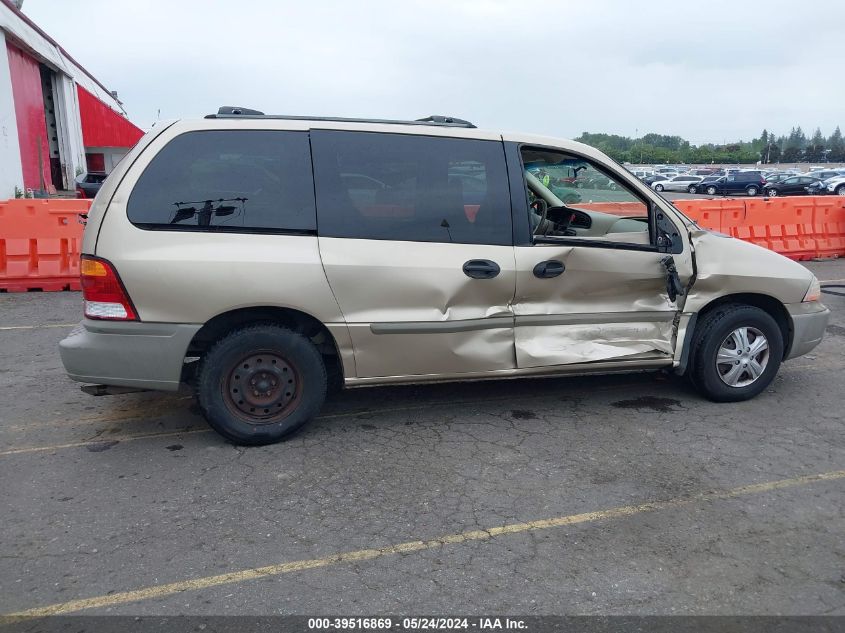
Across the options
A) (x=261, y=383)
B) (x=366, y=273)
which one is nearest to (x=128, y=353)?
(x=261, y=383)

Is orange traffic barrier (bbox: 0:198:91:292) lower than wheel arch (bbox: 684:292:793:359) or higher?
higher

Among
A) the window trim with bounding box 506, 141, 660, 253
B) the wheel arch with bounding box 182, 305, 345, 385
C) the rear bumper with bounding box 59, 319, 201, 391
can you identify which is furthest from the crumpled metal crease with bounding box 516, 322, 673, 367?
the rear bumper with bounding box 59, 319, 201, 391

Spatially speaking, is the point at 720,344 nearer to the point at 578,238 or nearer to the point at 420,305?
the point at 578,238

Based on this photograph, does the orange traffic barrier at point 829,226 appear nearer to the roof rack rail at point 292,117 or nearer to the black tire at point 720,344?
the black tire at point 720,344

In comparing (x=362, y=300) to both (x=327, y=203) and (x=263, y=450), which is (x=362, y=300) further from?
(x=263, y=450)

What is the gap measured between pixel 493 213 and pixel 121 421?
2856 millimetres

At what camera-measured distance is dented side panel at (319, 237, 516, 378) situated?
4227 mm

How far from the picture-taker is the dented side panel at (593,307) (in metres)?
4.56

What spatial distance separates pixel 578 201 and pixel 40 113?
75.8 ft

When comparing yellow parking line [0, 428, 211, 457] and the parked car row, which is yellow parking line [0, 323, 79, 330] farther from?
the parked car row

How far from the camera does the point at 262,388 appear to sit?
4.27m

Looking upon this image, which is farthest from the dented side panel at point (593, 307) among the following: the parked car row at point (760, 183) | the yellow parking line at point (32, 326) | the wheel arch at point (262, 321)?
the parked car row at point (760, 183)

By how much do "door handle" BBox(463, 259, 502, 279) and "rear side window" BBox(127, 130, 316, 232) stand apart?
3.23 feet

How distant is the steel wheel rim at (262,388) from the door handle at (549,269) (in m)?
1.64
